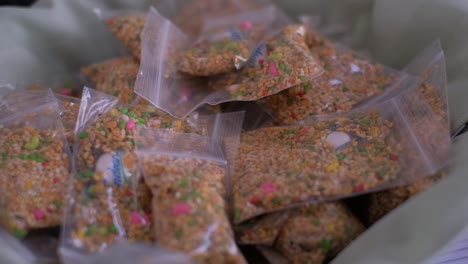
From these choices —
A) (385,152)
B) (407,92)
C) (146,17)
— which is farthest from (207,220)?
(146,17)

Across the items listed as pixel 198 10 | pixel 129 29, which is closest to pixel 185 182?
pixel 129 29

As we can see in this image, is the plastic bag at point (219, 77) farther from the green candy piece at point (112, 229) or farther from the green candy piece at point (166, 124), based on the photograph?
the green candy piece at point (112, 229)

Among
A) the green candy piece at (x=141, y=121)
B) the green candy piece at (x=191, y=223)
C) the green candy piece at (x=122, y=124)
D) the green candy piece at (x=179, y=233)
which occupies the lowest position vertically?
the green candy piece at (x=179, y=233)

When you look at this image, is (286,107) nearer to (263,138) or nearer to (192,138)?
(263,138)

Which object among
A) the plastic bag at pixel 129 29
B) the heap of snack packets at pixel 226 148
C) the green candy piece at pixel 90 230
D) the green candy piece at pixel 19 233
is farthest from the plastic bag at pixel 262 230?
the plastic bag at pixel 129 29

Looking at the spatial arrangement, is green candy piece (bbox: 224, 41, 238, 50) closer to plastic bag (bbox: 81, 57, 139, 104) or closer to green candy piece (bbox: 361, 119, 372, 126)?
plastic bag (bbox: 81, 57, 139, 104)

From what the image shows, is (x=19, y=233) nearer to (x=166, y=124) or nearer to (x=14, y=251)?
(x=14, y=251)
